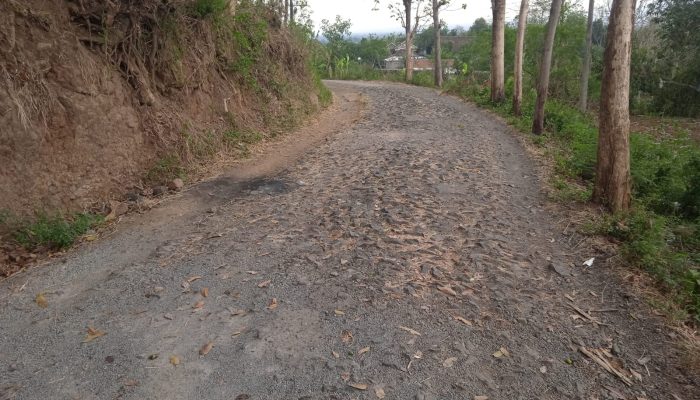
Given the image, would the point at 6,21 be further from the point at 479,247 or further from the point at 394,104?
the point at 394,104

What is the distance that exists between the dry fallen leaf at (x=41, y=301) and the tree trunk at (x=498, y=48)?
14.4m

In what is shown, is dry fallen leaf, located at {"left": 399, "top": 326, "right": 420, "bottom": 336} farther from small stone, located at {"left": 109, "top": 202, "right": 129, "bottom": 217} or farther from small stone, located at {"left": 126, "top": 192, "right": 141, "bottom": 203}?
small stone, located at {"left": 126, "top": 192, "right": 141, "bottom": 203}

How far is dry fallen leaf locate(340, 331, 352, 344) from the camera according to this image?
133 inches

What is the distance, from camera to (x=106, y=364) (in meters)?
3.11

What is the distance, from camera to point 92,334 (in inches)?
136

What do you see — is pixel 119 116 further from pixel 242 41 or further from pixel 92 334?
pixel 242 41

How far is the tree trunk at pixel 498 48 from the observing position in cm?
1504

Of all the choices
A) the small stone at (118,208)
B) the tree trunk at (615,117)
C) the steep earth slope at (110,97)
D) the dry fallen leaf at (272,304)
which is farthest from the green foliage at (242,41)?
the dry fallen leaf at (272,304)

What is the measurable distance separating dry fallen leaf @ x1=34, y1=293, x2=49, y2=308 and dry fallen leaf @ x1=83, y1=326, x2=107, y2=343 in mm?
686

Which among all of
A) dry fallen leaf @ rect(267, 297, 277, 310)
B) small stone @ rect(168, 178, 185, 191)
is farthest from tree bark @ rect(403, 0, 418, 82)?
dry fallen leaf @ rect(267, 297, 277, 310)

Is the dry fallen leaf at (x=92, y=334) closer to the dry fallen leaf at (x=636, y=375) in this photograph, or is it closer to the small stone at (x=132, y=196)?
the small stone at (x=132, y=196)

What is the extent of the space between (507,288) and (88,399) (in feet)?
10.8

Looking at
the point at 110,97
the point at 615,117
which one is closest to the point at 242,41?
the point at 110,97

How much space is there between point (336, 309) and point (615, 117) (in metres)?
4.36
